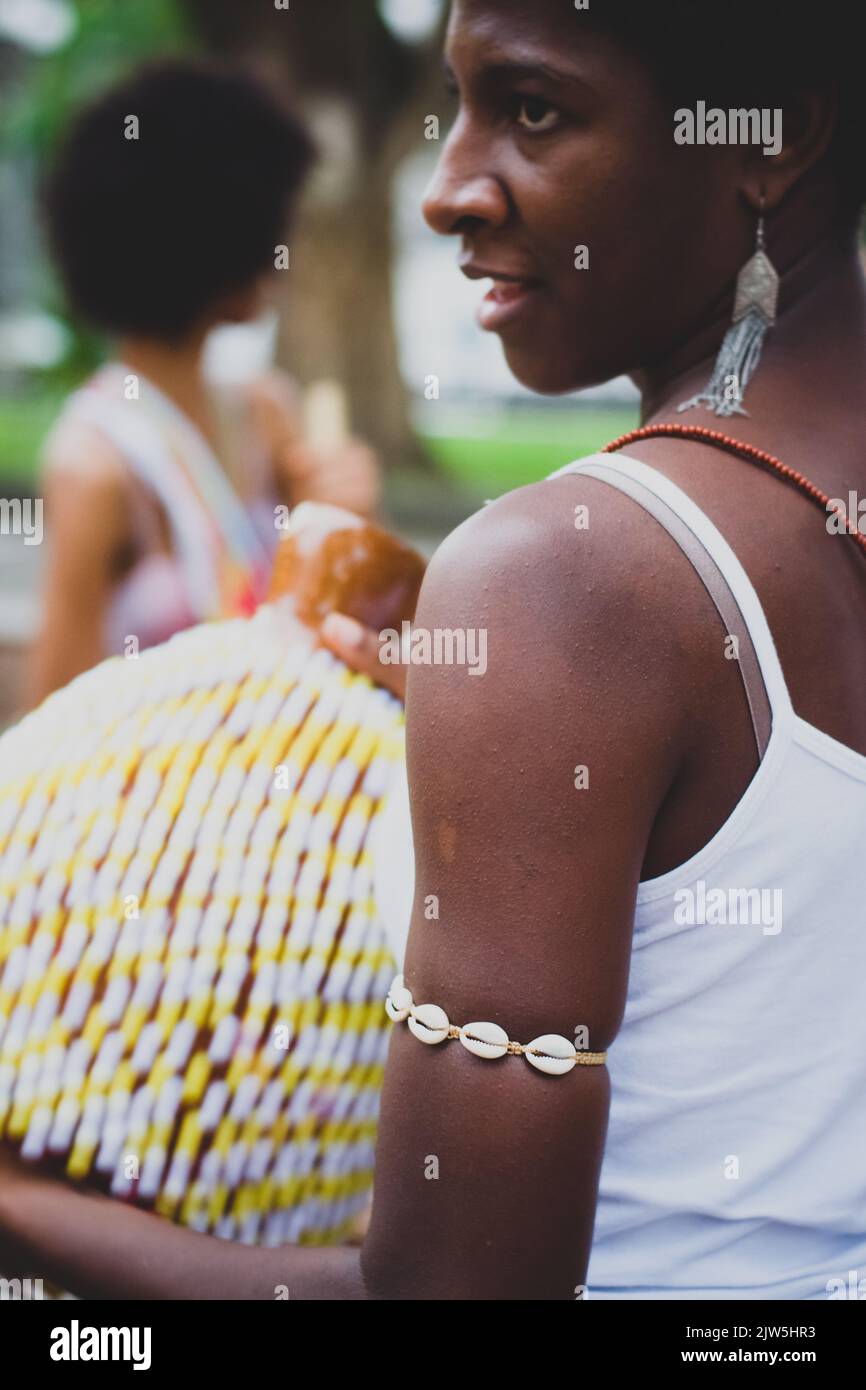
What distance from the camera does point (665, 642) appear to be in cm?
112

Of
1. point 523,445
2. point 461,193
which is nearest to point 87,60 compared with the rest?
point 461,193

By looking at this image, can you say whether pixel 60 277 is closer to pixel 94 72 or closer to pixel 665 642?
pixel 665 642

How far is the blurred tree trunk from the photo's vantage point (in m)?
8.05

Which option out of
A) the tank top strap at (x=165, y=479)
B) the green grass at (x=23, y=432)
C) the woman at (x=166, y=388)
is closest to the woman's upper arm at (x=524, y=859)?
the woman at (x=166, y=388)

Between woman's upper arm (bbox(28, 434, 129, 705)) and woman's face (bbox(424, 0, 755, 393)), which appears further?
woman's upper arm (bbox(28, 434, 129, 705))

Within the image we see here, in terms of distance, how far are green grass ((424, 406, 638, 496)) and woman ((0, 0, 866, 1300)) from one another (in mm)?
14285

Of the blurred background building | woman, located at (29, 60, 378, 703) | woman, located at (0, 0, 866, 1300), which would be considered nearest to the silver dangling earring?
woman, located at (0, 0, 866, 1300)

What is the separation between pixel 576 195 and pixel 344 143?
8222 mm

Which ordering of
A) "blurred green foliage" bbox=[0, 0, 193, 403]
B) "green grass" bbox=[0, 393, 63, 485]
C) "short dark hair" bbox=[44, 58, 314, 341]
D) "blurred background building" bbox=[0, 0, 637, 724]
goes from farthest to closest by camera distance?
1. "green grass" bbox=[0, 393, 63, 485]
2. "blurred green foliage" bbox=[0, 0, 193, 403]
3. "blurred background building" bbox=[0, 0, 637, 724]
4. "short dark hair" bbox=[44, 58, 314, 341]

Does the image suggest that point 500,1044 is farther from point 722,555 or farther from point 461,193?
point 461,193

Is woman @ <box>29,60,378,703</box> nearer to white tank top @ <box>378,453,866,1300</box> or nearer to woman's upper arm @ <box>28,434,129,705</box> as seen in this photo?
woman's upper arm @ <box>28,434,129,705</box>

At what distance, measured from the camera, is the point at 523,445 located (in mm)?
22250
